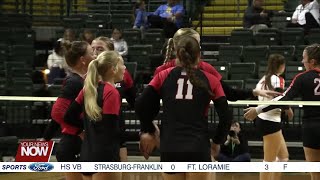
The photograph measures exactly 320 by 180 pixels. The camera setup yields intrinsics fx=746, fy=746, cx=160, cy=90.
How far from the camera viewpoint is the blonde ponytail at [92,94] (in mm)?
5828

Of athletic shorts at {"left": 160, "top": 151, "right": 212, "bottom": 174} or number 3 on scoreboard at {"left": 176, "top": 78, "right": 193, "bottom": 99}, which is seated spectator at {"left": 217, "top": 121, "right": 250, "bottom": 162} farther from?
number 3 on scoreboard at {"left": 176, "top": 78, "right": 193, "bottom": 99}

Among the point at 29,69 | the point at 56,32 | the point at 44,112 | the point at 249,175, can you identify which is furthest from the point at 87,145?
the point at 56,32

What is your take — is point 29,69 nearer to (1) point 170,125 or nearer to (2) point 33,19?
(2) point 33,19

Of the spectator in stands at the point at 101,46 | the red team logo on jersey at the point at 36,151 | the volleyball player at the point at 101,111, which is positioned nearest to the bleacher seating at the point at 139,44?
the spectator in stands at the point at 101,46

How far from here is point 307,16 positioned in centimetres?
1520

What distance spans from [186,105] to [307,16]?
33.1 ft

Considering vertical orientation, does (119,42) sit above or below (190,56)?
below

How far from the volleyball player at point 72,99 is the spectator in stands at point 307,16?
938cm

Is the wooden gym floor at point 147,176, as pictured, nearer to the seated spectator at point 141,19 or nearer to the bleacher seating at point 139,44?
the bleacher seating at point 139,44

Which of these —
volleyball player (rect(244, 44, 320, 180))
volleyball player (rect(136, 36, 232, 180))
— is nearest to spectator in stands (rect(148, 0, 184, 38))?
volleyball player (rect(244, 44, 320, 180))

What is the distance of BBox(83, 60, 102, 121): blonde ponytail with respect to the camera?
583cm

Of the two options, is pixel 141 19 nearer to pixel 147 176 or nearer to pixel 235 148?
pixel 235 148

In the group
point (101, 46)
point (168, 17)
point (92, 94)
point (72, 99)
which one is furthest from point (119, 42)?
point (92, 94)

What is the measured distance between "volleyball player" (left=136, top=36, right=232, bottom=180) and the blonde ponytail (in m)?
0.33
